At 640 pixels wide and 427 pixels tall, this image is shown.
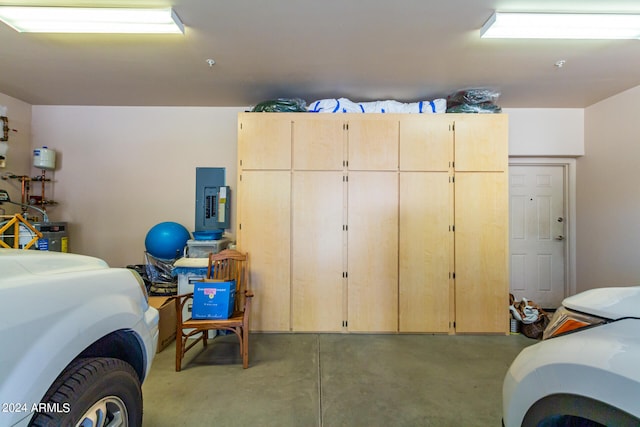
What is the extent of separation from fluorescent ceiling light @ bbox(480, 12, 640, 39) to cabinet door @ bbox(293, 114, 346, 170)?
1542 mm

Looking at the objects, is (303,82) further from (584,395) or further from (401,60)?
(584,395)

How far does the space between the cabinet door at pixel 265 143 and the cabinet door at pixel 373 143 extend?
0.73 metres

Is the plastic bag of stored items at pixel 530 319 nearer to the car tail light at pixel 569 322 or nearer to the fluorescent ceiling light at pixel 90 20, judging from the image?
the car tail light at pixel 569 322

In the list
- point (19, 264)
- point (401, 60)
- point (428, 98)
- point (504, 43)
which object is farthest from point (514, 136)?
point (19, 264)

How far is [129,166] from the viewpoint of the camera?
390cm

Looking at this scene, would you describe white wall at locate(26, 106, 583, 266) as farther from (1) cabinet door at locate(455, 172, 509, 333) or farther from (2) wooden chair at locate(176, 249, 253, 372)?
(1) cabinet door at locate(455, 172, 509, 333)

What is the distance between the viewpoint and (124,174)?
3904 millimetres

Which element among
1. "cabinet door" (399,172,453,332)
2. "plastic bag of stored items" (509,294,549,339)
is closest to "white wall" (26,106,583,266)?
"cabinet door" (399,172,453,332)

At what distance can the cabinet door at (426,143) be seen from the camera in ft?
10.5

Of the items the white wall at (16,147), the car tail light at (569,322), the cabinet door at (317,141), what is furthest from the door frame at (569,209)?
the white wall at (16,147)

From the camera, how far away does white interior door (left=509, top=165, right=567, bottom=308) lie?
404 centimetres

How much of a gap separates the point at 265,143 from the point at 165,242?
1.71 m

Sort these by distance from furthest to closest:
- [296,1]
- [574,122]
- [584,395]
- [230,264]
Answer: [574,122]
[230,264]
[296,1]
[584,395]

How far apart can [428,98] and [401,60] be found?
1.09m
